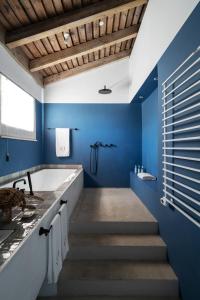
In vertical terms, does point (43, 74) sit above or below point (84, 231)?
above

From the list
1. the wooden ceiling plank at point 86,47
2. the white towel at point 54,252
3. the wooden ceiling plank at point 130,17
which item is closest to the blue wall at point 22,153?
the wooden ceiling plank at point 86,47

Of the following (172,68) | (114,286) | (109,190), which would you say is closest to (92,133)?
(109,190)

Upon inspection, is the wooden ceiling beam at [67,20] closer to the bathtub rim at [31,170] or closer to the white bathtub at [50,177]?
the bathtub rim at [31,170]

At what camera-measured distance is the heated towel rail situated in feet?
5.17

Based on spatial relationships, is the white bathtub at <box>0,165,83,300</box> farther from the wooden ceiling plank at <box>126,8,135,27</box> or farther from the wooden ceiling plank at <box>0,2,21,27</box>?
the wooden ceiling plank at <box>126,8,135,27</box>

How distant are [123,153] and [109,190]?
0.93 metres

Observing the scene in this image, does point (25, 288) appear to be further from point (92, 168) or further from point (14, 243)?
point (92, 168)

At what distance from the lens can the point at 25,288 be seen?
1.23m

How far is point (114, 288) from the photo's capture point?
206cm

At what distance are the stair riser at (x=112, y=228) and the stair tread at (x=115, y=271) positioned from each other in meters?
0.44

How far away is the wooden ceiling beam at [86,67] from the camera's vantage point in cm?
490

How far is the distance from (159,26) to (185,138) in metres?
1.60

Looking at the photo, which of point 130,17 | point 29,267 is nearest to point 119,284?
point 29,267

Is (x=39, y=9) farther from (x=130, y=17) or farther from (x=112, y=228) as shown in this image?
(x=112, y=228)
